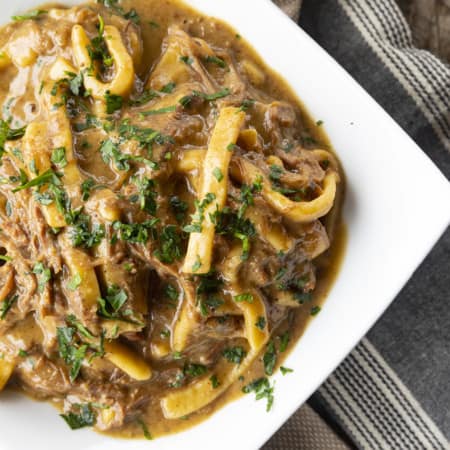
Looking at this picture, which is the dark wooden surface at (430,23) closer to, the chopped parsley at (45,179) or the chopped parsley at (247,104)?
the chopped parsley at (247,104)

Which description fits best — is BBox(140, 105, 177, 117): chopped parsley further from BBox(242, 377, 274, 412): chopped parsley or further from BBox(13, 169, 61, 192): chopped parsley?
BBox(242, 377, 274, 412): chopped parsley

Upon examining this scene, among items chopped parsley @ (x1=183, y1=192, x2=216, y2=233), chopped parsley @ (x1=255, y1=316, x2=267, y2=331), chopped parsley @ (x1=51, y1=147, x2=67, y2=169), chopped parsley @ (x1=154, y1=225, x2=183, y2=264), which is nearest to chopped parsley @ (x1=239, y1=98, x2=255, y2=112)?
chopped parsley @ (x1=183, y1=192, x2=216, y2=233)

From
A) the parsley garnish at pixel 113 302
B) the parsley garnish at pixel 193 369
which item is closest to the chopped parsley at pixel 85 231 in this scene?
the parsley garnish at pixel 113 302

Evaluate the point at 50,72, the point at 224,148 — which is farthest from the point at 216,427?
the point at 50,72

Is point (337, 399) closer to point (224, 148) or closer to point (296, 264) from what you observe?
point (296, 264)

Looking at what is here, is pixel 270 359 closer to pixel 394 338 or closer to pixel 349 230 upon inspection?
pixel 349 230

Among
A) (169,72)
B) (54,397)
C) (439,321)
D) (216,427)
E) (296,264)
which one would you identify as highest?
(169,72)
